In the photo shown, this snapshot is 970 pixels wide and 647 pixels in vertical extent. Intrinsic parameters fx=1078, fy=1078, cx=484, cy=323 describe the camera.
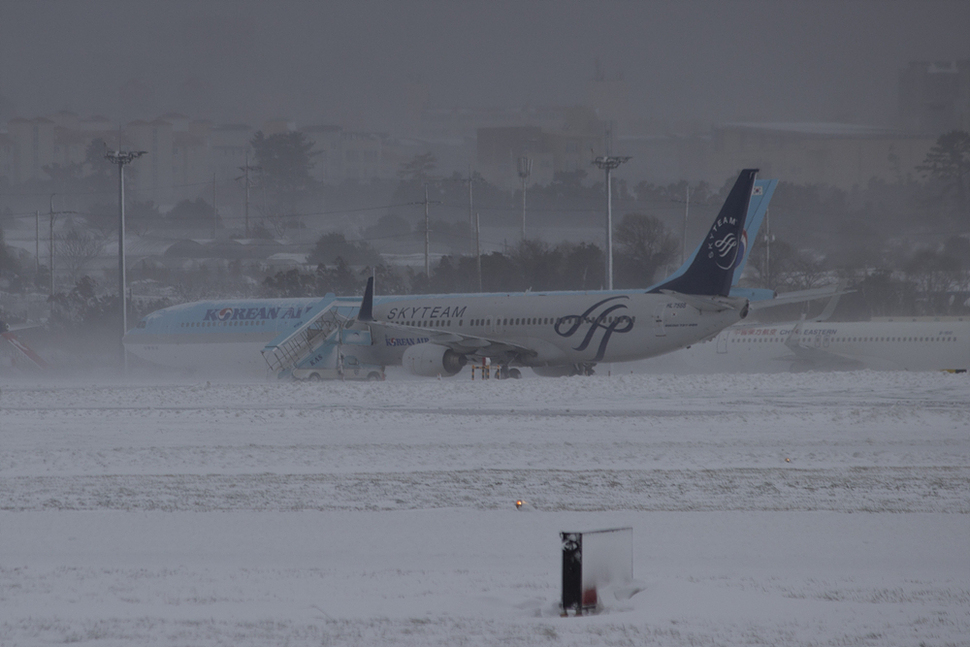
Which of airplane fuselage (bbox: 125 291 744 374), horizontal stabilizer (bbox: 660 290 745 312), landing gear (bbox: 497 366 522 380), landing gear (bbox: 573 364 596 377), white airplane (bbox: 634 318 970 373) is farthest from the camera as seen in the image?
white airplane (bbox: 634 318 970 373)

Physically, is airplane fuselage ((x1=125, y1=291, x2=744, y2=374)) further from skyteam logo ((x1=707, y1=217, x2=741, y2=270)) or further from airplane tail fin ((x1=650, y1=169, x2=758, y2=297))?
skyteam logo ((x1=707, y1=217, x2=741, y2=270))

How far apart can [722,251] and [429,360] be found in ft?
31.8

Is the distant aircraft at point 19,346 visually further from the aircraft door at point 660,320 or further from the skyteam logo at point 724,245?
the skyteam logo at point 724,245

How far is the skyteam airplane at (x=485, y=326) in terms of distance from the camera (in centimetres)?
3192

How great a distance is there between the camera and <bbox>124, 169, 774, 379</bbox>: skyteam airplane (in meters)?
31.9

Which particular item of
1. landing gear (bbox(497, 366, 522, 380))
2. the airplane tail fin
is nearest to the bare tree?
landing gear (bbox(497, 366, 522, 380))

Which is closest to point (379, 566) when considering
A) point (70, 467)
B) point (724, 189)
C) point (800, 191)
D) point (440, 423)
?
point (70, 467)

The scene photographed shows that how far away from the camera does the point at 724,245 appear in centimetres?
3178

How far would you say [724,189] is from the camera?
120 m

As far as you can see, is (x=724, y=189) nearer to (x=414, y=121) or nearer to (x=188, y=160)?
(x=414, y=121)

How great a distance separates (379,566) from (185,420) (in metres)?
13.2

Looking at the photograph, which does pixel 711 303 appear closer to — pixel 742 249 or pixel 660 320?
pixel 660 320

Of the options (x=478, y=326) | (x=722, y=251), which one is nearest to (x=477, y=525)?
(x=722, y=251)

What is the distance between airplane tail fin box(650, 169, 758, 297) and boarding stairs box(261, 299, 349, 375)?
11870 millimetres
